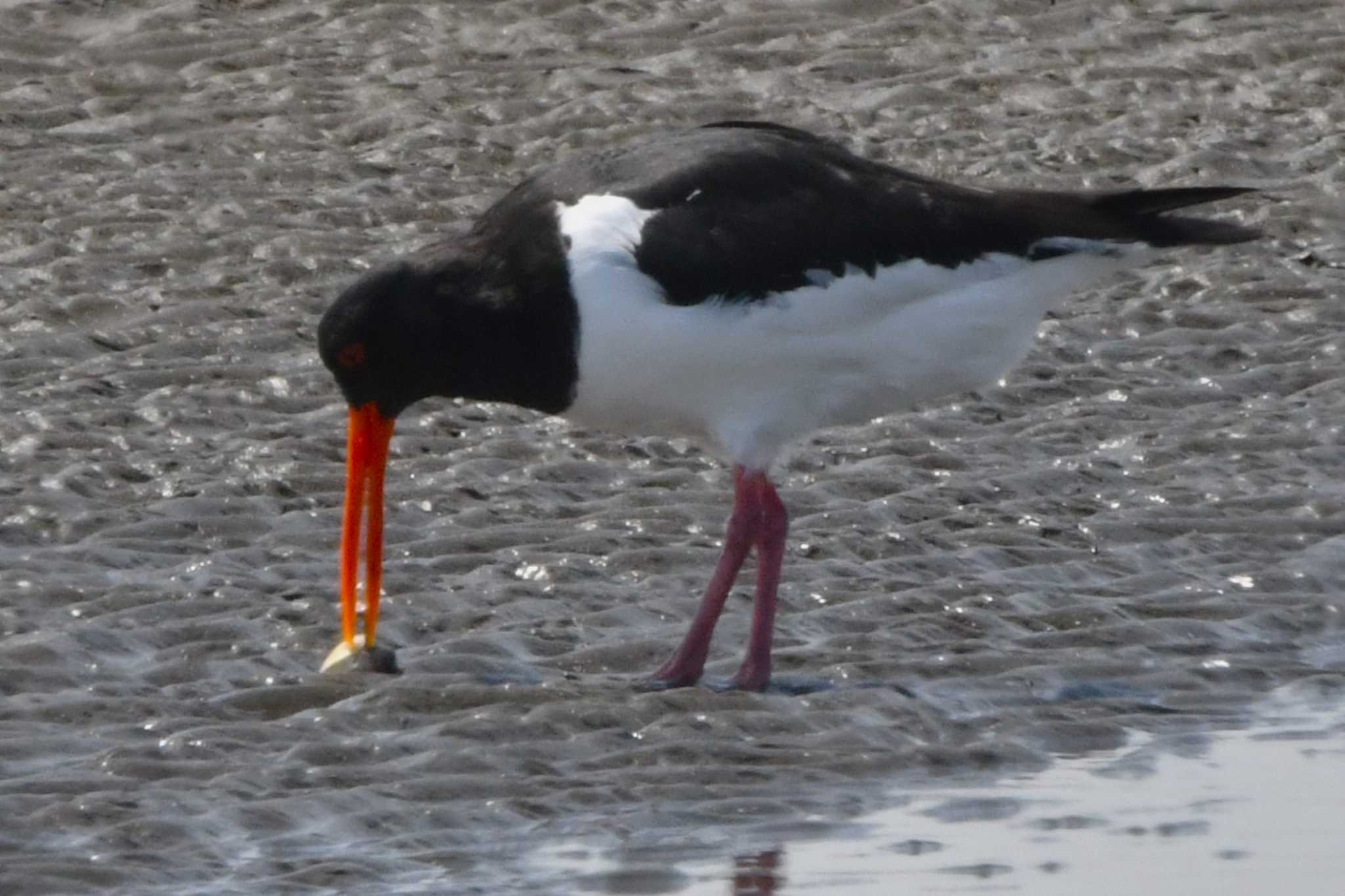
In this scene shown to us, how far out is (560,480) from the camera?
8812 mm

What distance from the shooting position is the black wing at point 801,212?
23.8 feet

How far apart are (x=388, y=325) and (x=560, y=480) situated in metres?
1.62

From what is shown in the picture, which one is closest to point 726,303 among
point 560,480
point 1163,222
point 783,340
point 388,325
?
point 783,340

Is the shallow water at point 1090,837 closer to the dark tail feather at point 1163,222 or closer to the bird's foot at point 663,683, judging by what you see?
the bird's foot at point 663,683

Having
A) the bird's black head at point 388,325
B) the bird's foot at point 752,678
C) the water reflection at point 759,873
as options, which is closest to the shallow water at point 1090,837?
the water reflection at point 759,873

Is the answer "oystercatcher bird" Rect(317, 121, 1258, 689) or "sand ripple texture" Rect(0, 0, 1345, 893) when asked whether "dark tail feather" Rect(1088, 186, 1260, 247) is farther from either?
"sand ripple texture" Rect(0, 0, 1345, 893)

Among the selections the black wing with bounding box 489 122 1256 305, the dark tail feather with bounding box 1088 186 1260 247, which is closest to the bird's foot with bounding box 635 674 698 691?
the black wing with bounding box 489 122 1256 305

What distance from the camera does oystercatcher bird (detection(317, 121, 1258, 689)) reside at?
23.6 ft

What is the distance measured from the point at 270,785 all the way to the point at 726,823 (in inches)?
40.9

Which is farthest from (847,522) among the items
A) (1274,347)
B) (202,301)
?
(202,301)

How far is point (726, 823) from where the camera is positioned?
6.31m

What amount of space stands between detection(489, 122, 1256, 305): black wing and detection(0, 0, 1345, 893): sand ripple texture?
3.35 ft

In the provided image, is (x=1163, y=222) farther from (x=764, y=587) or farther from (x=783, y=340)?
(x=764, y=587)

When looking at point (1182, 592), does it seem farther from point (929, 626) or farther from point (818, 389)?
point (818, 389)
